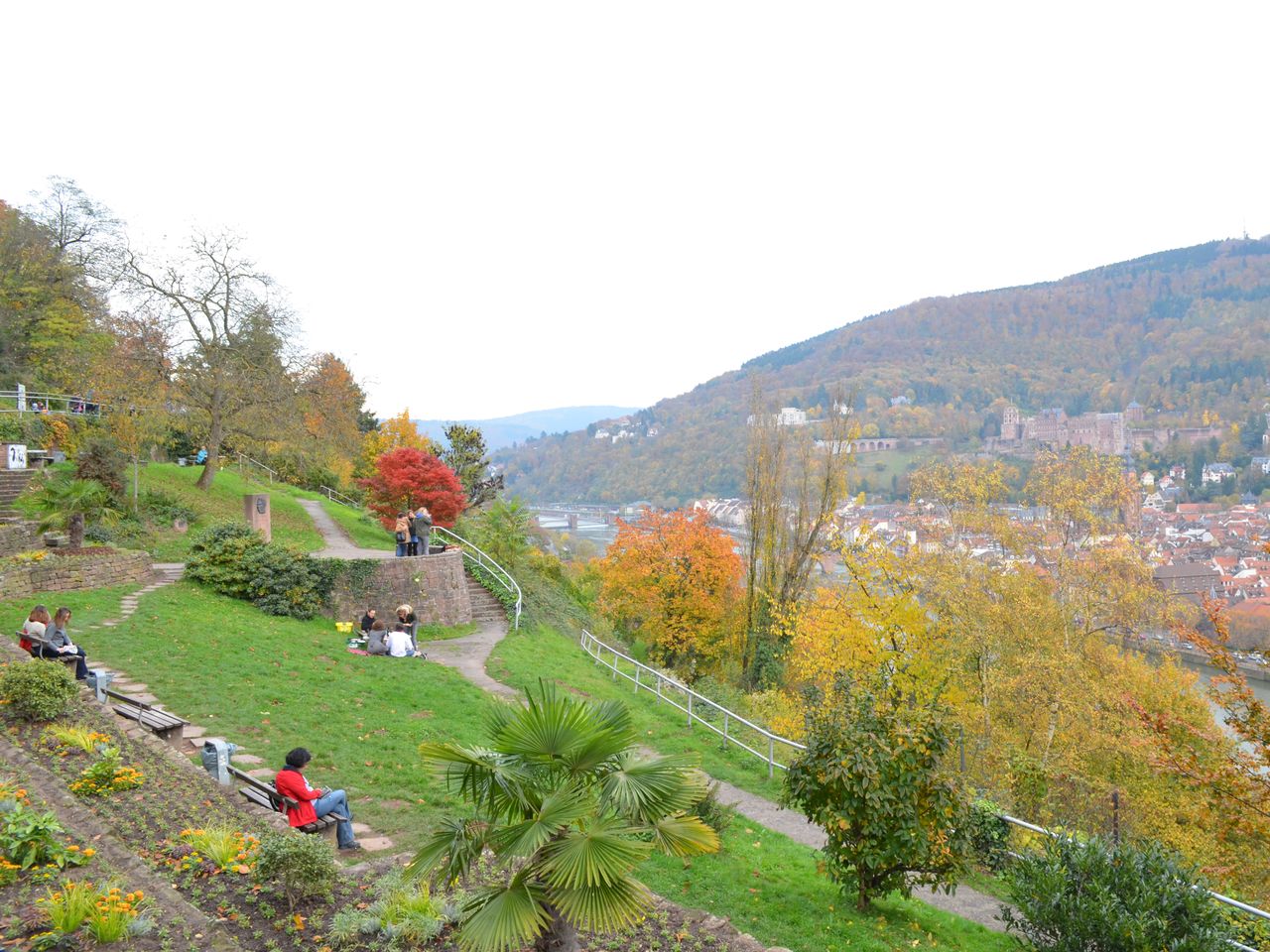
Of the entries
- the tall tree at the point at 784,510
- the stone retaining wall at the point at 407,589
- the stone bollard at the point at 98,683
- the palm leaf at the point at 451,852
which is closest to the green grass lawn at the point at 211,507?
the stone retaining wall at the point at 407,589

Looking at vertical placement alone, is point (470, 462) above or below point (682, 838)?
above

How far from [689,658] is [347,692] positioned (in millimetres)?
18639

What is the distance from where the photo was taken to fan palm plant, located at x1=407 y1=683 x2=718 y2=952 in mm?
4070

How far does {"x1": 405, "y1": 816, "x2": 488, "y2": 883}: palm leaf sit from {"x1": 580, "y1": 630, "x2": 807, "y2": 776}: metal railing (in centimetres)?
603

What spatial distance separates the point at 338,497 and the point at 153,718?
26.6m

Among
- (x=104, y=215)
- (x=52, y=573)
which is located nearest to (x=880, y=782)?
(x=52, y=573)

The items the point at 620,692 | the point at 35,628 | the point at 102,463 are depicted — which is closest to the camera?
the point at 35,628

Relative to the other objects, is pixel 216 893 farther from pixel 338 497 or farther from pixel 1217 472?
pixel 1217 472

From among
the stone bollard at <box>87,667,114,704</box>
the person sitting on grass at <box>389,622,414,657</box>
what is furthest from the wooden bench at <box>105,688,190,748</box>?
the person sitting on grass at <box>389,622,414,657</box>

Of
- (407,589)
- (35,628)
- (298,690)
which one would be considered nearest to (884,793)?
(298,690)

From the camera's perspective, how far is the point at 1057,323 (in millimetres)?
129375

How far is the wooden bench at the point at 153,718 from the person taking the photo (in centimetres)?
888

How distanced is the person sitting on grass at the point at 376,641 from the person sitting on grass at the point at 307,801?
7671 mm

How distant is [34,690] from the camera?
8180 millimetres
